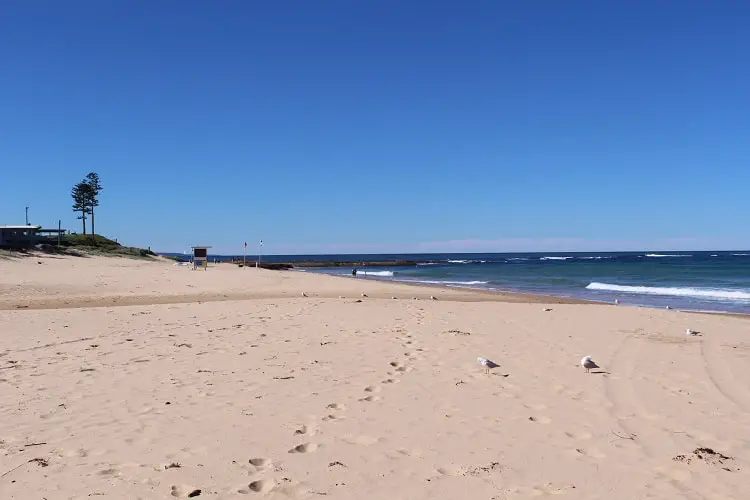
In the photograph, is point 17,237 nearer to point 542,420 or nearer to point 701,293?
point 701,293

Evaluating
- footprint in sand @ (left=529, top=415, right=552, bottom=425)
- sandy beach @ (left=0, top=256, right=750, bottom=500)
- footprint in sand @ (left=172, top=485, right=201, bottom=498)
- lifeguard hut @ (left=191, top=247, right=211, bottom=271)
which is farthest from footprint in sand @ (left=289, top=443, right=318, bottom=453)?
lifeguard hut @ (left=191, top=247, right=211, bottom=271)

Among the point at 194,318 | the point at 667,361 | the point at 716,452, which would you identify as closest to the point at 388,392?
the point at 716,452

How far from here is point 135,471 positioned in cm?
439

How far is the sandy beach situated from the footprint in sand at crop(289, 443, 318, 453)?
0.02 metres

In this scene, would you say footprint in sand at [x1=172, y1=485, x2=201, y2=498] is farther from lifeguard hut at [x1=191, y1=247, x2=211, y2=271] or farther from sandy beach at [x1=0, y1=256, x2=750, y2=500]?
lifeguard hut at [x1=191, y1=247, x2=211, y2=271]

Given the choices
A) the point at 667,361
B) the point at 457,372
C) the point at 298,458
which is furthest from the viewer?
the point at 667,361

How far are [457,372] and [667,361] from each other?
4.18 metres

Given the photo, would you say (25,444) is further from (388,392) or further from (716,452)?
(716,452)

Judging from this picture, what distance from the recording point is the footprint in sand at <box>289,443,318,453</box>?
493 cm

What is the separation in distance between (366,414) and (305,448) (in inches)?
45.8

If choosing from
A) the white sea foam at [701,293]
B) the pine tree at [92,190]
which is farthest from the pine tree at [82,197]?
the white sea foam at [701,293]

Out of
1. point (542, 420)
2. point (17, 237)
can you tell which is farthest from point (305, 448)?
point (17, 237)

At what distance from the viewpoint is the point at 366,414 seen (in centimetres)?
602

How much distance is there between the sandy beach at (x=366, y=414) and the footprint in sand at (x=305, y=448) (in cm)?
2
